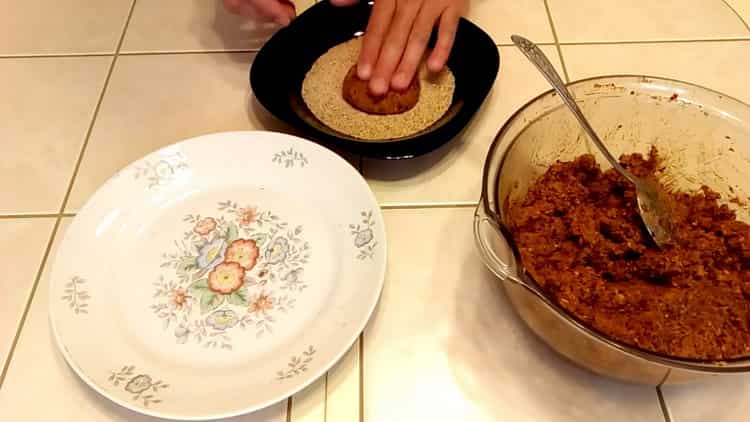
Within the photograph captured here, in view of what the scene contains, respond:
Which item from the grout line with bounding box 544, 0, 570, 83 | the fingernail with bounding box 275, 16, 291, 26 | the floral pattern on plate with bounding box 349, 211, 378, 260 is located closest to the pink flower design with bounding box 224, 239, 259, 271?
the floral pattern on plate with bounding box 349, 211, 378, 260

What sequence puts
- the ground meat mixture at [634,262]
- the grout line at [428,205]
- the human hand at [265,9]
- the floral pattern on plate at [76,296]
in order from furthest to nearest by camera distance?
1. the human hand at [265,9]
2. the grout line at [428,205]
3. the floral pattern on plate at [76,296]
4. the ground meat mixture at [634,262]

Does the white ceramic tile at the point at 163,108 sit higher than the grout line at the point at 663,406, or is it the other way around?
the grout line at the point at 663,406

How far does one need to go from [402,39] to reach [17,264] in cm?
50

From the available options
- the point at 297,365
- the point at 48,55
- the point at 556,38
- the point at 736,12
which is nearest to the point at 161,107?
the point at 48,55

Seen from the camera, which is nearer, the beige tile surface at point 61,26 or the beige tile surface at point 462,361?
the beige tile surface at point 462,361

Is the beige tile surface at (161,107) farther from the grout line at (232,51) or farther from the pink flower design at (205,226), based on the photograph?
the pink flower design at (205,226)

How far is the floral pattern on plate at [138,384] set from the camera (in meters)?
0.51

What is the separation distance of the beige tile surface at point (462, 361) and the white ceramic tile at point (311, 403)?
0.13ft

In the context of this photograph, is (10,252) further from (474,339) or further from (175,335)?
(474,339)

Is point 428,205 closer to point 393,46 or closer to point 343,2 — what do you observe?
point 393,46

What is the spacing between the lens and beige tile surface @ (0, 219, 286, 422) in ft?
1.74

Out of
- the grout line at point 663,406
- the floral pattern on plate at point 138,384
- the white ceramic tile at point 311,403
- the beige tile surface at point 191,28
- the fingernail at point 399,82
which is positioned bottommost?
the floral pattern on plate at point 138,384

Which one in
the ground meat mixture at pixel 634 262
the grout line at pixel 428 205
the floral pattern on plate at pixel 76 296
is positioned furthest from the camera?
the grout line at pixel 428 205

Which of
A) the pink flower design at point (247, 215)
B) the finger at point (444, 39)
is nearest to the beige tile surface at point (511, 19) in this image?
the finger at point (444, 39)
